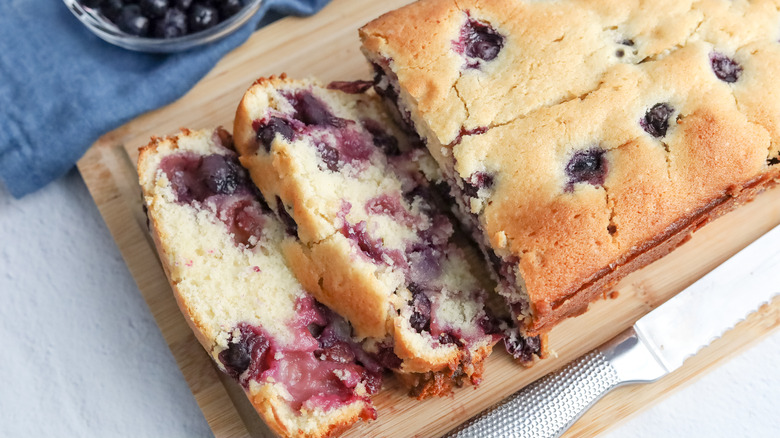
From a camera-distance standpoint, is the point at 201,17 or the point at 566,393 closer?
the point at 566,393

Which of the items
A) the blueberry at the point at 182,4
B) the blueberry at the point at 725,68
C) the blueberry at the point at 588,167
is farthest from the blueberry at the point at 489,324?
the blueberry at the point at 182,4

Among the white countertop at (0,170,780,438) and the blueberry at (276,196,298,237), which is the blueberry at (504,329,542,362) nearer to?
the white countertop at (0,170,780,438)

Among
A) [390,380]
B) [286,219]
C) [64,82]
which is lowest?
[390,380]

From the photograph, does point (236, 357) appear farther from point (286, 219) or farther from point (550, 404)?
point (550, 404)

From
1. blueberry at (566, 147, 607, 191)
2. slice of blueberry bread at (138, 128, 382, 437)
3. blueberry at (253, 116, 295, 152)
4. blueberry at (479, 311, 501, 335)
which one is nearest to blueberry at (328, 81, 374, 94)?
blueberry at (253, 116, 295, 152)

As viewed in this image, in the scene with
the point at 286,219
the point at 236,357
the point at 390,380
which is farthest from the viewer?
the point at 390,380

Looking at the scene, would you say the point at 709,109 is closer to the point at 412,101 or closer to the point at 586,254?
the point at 586,254

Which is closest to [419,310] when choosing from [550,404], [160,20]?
[550,404]
